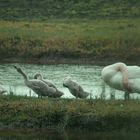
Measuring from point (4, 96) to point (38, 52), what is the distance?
16330mm

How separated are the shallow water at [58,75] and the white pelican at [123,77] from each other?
8.82 ft

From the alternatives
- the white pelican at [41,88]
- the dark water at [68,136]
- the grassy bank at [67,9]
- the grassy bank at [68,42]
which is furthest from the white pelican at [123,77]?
the grassy bank at [67,9]

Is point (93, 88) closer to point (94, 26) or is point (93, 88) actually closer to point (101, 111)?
point (101, 111)

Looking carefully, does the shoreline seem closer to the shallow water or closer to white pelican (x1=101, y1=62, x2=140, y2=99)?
the shallow water

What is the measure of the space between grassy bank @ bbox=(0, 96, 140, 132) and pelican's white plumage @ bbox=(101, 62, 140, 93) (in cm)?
156

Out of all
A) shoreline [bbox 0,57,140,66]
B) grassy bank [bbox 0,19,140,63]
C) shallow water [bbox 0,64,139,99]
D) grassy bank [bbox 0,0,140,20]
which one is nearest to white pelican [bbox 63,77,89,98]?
shallow water [bbox 0,64,139,99]

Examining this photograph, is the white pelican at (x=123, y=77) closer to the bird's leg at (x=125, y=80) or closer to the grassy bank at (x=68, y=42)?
the bird's leg at (x=125, y=80)

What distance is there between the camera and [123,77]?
1936 cm

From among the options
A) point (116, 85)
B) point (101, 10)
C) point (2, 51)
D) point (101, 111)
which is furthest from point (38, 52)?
point (101, 111)

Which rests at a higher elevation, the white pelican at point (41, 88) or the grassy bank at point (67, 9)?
the grassy bank at point (67, 9)

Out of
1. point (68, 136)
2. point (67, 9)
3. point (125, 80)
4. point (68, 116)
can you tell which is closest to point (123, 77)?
point (125, 80)

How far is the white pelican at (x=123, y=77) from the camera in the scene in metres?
19.2

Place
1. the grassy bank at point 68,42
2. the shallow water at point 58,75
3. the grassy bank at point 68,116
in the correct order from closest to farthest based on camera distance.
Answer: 1. the grassy bank at point 68,116
2. the shallow water at point 58,75
3. the grassy bank at point 68,42

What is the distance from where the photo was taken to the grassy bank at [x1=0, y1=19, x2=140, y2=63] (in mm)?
34906
